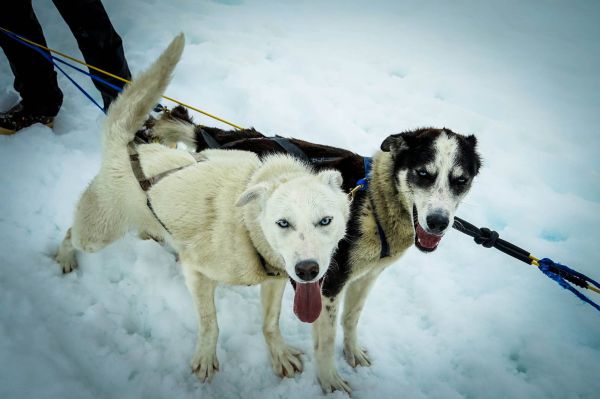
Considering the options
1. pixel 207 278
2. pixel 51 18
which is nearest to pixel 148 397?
pixel 207 278

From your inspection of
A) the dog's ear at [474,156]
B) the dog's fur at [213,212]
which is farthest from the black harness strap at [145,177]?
the dog's ear at [474,156]

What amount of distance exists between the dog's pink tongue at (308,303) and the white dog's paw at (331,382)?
2.69 ft

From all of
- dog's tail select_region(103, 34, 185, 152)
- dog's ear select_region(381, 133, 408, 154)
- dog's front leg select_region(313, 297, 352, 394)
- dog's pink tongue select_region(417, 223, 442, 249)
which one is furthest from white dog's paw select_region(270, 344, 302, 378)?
dog's tail select_region(103, 34, 185, 152)

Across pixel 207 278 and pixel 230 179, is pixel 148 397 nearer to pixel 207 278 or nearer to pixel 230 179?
pixel 207 278

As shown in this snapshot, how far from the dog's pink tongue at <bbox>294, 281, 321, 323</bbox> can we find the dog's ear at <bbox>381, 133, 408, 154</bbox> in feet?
3.29

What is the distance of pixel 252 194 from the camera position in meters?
1.65

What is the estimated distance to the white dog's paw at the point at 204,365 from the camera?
2.11 meters

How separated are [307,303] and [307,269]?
0.33 meters

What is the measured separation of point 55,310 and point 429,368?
2800 millimetres

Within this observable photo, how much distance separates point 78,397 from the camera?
168 centimetres

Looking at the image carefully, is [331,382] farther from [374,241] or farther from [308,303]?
[374,241]

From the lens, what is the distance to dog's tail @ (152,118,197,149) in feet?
8.91

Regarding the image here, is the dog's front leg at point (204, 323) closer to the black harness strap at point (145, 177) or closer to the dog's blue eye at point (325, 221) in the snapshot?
the black harness strap at point (145, 177)

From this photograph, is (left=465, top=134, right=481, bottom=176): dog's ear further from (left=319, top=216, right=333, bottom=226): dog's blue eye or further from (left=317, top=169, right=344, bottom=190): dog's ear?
(left=319, top=216, right=333, bottom=226): dog's blue eye
